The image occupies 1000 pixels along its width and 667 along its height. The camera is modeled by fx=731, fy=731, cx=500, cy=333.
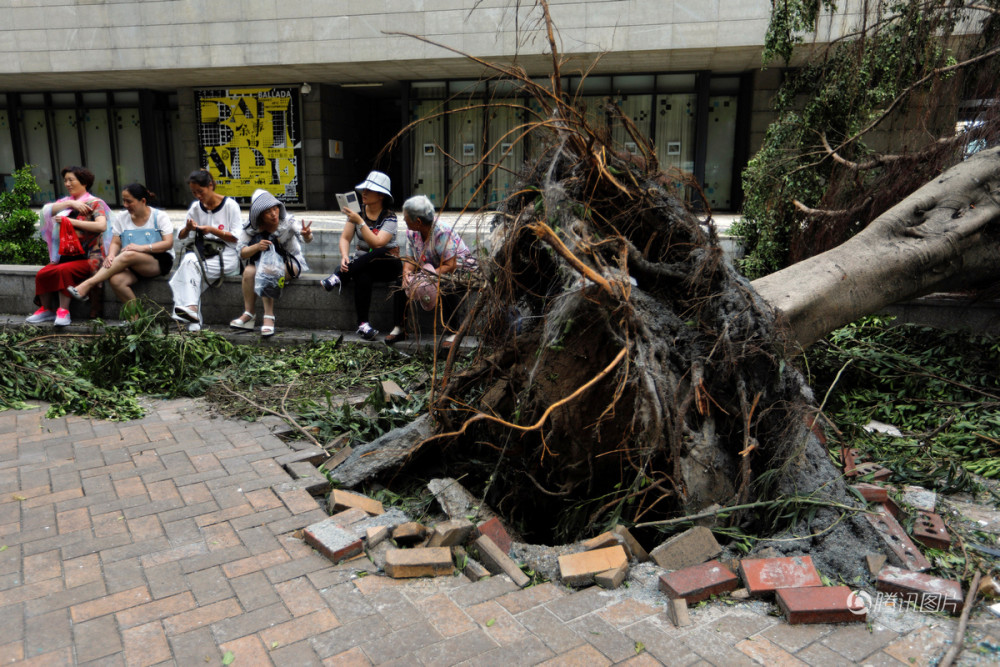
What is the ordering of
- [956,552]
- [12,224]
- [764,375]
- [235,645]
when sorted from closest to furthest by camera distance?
[235,645], [956,552], [764,375], [12,224]

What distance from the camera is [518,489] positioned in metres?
4.14

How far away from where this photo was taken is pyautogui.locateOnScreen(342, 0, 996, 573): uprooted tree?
11.9 feet

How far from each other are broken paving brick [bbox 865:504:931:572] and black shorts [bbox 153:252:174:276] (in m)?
7.08

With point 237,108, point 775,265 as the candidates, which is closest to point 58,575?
point 775,265

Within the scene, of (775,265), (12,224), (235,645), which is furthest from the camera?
(12,224)

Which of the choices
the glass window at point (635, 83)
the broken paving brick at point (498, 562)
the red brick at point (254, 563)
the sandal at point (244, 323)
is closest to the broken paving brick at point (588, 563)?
the broken paving brick at point (498, 562)

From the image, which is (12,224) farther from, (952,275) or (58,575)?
(952,275)

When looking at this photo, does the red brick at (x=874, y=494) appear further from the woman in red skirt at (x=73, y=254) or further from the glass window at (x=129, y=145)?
the glass window at (x=129, y=145)

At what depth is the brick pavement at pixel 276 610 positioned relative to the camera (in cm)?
272

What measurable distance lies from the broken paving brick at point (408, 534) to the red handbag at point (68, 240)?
19.9 feet

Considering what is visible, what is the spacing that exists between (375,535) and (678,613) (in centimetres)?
144

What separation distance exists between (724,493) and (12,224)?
37.7ft

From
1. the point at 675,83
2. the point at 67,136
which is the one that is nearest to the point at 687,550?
the point at 675,83

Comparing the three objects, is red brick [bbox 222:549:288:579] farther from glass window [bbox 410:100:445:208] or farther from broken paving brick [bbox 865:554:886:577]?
glass window [bbox 410:100:445:208]
